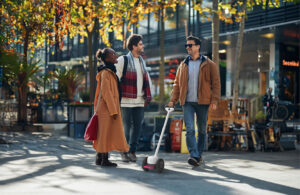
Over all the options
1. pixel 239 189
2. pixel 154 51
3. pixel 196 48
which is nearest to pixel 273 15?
pixel 154 51

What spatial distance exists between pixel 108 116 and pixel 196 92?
1.40 meters

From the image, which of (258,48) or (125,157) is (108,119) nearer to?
(125,157)

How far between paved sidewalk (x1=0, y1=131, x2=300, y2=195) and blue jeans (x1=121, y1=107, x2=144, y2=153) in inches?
14.1

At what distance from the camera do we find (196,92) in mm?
7258

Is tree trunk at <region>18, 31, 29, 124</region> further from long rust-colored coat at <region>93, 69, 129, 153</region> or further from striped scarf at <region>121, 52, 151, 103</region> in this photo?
long rust-colored coat at <region>93, 69, 129, 153</region>

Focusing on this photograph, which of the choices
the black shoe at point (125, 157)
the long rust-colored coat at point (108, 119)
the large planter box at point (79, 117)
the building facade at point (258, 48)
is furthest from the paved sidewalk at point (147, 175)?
the building facade at point (258, 48)

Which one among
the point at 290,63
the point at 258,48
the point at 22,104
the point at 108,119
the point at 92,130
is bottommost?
the point at 92,130

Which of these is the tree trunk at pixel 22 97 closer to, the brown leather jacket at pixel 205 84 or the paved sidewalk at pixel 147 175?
the paved sidewalk at pixel 147 175

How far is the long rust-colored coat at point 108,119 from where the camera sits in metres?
7.02

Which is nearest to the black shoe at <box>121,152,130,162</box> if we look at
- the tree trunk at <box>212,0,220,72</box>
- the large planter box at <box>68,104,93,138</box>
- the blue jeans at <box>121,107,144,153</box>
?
the blue jeans at <box>121,107,144,153</box>

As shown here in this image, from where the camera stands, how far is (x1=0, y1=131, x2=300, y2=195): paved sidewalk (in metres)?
5.19

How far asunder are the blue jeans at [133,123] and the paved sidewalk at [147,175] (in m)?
0.36

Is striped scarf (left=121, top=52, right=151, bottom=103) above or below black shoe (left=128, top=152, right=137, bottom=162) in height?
above

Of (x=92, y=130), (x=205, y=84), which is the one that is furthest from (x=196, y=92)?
(x=92, y=130)
